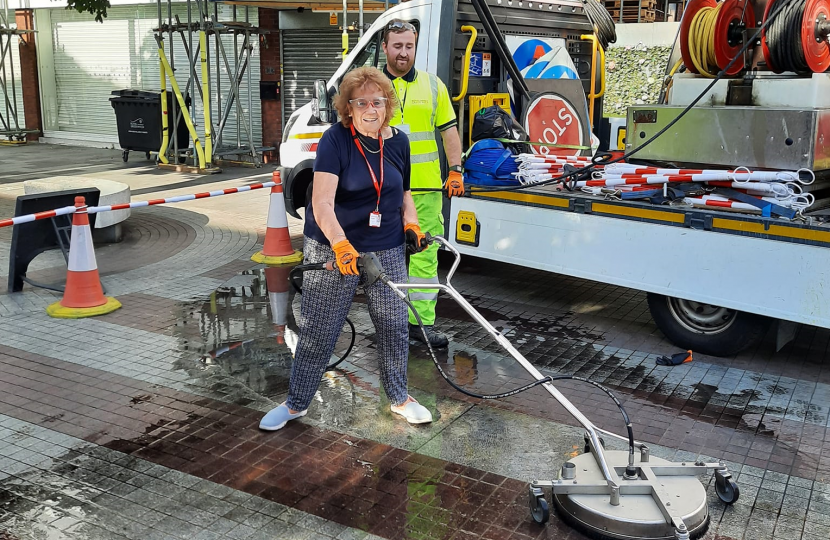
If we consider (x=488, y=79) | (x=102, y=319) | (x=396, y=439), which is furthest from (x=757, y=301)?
(x=102, y=319)

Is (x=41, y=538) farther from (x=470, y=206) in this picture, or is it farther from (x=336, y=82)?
(x=336, y=82)

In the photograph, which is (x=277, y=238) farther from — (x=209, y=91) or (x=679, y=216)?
(x=209, y=91)

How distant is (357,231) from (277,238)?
4.64 m

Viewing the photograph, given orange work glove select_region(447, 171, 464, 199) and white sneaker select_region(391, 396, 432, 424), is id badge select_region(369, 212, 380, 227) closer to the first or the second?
white sneaker select_region(391, 396, 432, 424)

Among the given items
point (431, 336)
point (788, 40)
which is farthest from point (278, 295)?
point (788, 40)

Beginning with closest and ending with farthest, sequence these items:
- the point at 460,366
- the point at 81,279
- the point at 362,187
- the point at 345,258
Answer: the point at 345,258 < the point at 362,187 < the point at 460,366 < the point at 81,279

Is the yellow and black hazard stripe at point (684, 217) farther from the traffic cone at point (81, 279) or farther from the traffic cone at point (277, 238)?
the traffic cone at point (81, 279)

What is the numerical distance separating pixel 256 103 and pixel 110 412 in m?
14.5

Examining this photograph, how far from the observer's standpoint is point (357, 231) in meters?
4.62

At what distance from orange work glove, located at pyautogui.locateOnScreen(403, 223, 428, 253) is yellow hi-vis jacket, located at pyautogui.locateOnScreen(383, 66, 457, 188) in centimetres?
110

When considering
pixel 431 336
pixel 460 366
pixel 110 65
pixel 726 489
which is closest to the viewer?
pixel 726 489

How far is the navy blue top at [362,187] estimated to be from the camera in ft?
14.5

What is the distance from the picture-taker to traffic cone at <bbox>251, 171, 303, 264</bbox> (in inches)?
353

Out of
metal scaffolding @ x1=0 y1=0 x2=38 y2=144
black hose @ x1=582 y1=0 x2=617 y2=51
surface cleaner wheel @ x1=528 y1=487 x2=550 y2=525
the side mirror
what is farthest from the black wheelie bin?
surface cleaner wheel @ x1=528 y1=487 x2=550 y2=525
